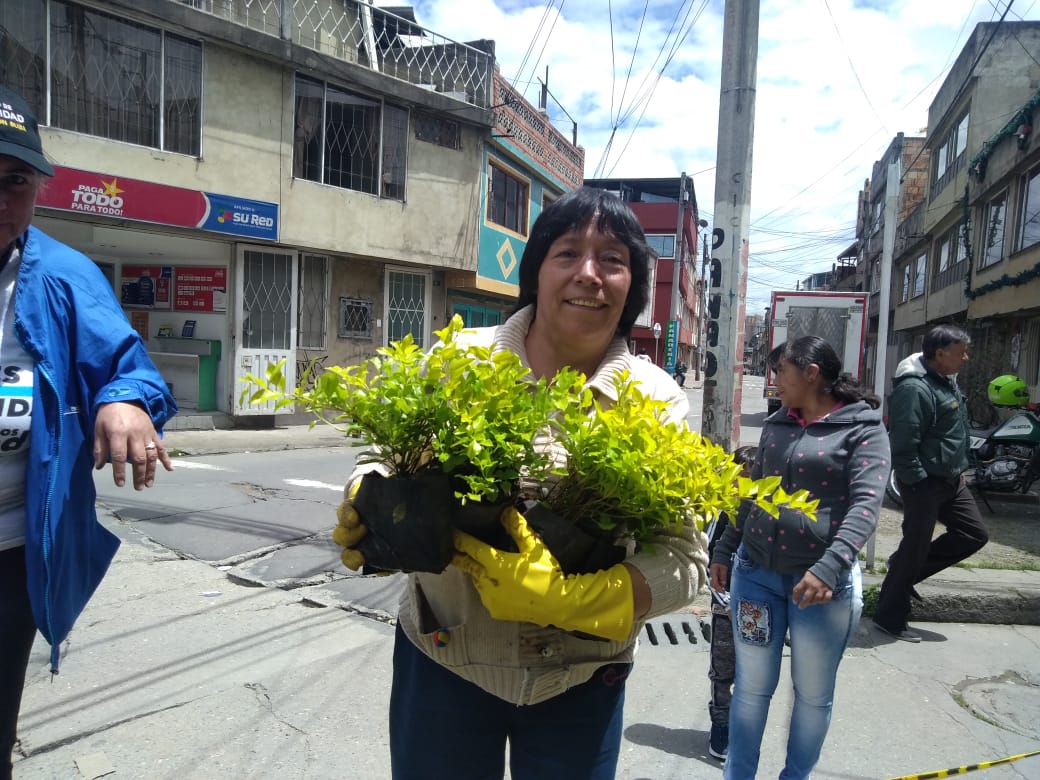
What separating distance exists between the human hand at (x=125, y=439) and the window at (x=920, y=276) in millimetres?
26278

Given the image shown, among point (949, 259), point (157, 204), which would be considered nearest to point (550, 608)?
point (157, 204)

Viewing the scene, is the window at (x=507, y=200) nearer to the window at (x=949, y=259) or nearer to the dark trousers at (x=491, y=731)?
the window at (x=949, y=259)

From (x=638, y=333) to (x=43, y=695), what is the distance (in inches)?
1441

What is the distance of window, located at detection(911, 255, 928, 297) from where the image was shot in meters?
23.7

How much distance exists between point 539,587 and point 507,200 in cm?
1648

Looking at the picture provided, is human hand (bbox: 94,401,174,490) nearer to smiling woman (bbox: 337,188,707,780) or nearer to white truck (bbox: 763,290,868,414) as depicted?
smiling woman (bbox: 337,188,707,780)

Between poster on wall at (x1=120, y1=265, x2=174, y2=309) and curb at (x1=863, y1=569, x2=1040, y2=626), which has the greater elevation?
poster on wall at (x1=120, y1=265, x2=174, y2=309)

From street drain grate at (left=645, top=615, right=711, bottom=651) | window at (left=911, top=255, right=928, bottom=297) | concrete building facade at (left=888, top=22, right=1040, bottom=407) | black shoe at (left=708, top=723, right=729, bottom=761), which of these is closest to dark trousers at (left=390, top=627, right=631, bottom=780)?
black shoe at (left=708, top=723, right=729, bottom=761)

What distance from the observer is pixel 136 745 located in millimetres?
2812

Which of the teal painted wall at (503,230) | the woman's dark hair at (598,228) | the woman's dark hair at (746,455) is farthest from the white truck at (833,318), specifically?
the woman's dark hair at (598,228)

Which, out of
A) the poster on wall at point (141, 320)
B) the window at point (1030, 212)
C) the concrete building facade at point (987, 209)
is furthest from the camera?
the concrete building facade at point (987, 209)

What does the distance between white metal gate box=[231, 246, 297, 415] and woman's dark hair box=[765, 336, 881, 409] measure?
10082 millimetres

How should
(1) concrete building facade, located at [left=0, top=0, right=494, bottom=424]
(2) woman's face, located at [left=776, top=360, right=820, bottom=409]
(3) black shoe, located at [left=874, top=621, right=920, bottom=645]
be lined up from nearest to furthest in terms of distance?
(2) woman's face, located at [left=776, top=360, right=820, bottom=409] → (3) black shoe, located at [left=874, top=621, right=920, bottom=645] → (1) concrete building facade, located at [left=0, top=0, right=494, bottom=424]

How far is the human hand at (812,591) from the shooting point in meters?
2.43
